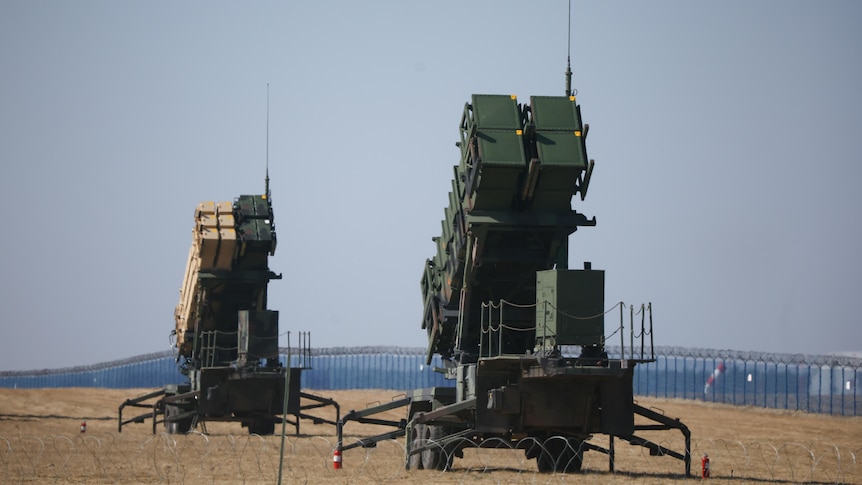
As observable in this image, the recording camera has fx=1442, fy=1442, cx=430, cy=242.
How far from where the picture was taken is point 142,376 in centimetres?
7731

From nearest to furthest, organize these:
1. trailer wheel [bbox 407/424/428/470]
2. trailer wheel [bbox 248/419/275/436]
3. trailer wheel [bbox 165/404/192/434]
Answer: trailer wheel [bbox 407/424/428/470]
trailer wheel [bbox 248/419/275/436]
trailer wheel [bbox 165/404/192/434]

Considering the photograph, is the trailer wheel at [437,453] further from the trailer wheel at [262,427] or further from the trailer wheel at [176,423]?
the trailer wheel at [176,423]

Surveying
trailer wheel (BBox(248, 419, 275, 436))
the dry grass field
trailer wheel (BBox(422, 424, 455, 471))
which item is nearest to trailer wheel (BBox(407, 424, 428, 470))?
trailer wheel (BBox(422, 424, 455, 471))

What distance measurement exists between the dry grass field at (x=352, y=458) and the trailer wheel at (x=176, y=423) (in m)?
0.80

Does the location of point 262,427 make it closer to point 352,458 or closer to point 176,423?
point 176,423

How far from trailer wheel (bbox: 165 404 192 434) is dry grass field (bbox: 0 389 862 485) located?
31.7 inches

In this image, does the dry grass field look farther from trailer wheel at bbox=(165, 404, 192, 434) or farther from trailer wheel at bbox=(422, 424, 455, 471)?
trailer wheel at bbox=(165, 404, 192, 434)

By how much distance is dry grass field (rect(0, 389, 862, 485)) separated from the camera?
69.6ft

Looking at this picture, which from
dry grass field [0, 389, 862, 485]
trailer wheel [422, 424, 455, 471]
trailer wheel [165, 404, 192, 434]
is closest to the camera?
dry grass field [0, 389, 862, 485]

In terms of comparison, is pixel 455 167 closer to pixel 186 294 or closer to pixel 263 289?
pixel 263 289

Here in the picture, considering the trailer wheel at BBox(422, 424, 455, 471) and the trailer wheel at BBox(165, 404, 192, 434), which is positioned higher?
the trailer wheel at BBox(422, 424, 455, 471)

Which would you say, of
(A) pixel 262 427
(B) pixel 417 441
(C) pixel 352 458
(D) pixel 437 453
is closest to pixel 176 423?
(A) pixel 262 427

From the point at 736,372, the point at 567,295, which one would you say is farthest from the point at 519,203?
the point at 736,372

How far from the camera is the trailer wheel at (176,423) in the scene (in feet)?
118
